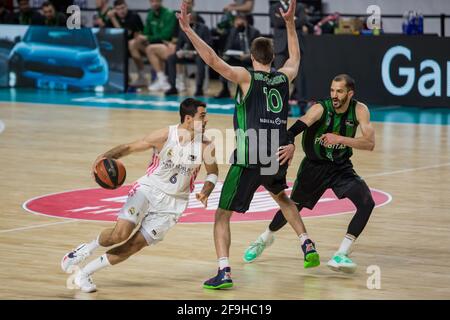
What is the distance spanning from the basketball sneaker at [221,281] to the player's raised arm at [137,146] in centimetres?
109

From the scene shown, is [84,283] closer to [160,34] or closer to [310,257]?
[310,257]

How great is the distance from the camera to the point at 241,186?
8.86m

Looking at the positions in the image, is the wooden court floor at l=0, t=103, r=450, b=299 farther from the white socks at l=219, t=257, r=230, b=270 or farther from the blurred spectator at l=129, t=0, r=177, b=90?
the blurred spectator at l=129, t=0, r=177, b=90

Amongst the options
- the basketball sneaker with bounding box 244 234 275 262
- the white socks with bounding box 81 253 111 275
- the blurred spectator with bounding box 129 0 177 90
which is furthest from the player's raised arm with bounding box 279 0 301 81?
the blurred spectator with bounding box 129 0 177 90

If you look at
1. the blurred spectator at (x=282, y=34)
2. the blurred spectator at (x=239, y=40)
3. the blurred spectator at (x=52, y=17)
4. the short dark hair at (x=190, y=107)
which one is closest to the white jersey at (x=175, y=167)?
the short dark hair at (x=190, y=107)

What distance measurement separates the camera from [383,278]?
8.97m

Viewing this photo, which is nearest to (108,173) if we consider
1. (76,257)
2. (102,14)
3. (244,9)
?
(76,257)

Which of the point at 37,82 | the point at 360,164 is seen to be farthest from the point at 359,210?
the point at 37,82

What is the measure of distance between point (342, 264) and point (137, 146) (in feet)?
6.30

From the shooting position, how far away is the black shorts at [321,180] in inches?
372

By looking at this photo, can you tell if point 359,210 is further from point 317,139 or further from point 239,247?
point 239,247

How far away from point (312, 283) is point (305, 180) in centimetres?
116

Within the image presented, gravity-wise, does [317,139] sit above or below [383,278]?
above

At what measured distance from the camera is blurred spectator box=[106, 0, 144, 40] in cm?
2516
